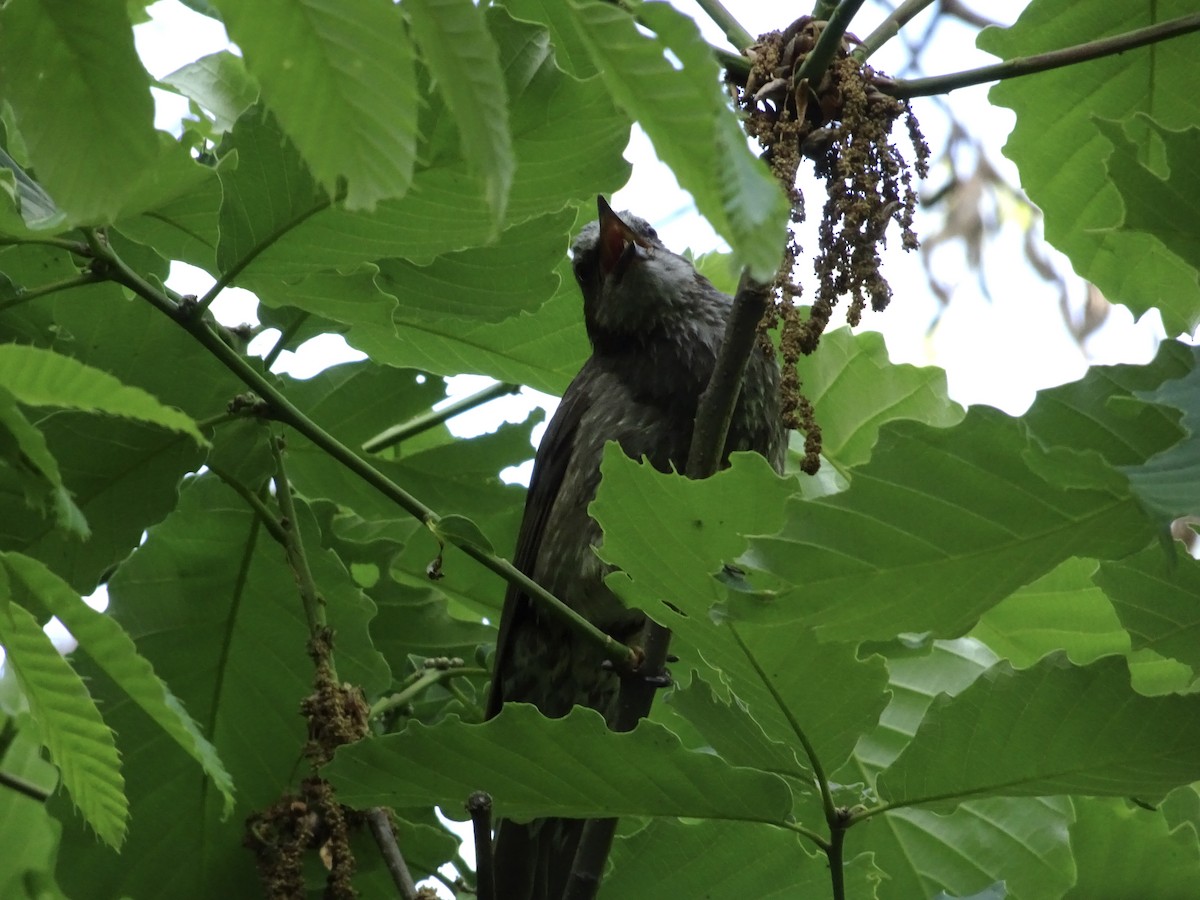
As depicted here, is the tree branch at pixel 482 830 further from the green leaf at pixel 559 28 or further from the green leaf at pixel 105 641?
the green leaf at pixel 559 28

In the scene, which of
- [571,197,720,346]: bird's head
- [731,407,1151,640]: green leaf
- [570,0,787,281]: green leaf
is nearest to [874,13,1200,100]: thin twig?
[731,407,1151,640]: green leaf

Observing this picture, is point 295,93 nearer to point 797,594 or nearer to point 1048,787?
point 797,594

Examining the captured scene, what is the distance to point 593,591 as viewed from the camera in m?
3.67

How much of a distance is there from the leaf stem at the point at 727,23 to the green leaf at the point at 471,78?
3.98 feet

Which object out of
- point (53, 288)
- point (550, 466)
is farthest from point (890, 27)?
point (550, 466)

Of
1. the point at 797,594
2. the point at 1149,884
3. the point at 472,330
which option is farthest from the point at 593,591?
the point at 797,594

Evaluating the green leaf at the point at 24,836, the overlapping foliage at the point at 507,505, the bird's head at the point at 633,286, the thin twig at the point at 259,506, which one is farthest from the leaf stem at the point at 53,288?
the bird's head at the point at 633,286

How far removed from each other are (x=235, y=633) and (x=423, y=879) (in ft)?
2.01

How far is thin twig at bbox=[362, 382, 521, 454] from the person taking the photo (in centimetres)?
286

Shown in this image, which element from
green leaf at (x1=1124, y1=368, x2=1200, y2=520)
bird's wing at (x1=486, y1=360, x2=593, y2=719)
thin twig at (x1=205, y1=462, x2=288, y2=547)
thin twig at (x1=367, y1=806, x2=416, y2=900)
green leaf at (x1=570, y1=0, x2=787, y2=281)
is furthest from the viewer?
bird's wing at (x1=486, y1=360, x2=593, y2=719)

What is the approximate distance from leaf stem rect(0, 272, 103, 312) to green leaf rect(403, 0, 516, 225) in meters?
1.09

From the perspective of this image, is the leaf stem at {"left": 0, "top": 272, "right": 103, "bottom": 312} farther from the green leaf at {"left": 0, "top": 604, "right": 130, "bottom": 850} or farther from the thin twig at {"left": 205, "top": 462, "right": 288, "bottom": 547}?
the green leaf at {"left": 0, "top": 604, "right": 130, "bottom": 850}

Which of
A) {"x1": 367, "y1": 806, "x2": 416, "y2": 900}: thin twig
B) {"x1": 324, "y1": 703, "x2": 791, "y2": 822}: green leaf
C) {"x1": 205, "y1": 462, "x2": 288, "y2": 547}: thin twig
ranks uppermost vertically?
{"x1": 205, "y1": 462, "x2": 288, "y2": 547}: thin twig

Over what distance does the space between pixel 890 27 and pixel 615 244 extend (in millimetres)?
2207
